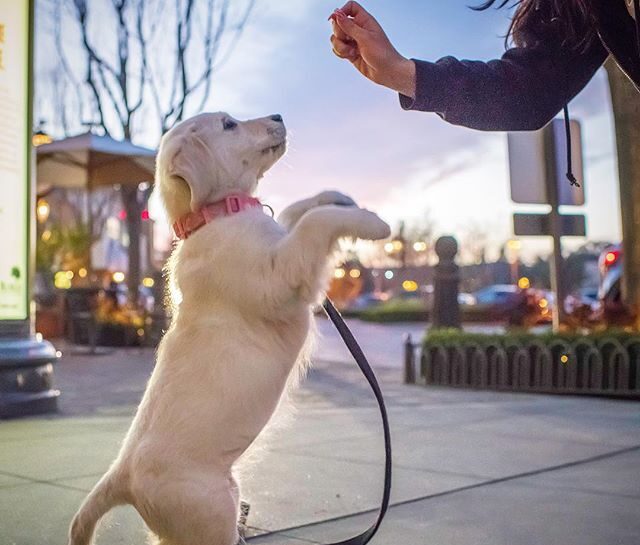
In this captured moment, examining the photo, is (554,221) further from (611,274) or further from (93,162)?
(93,162)

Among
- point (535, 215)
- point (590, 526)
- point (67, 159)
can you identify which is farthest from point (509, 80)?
point (67, 159)

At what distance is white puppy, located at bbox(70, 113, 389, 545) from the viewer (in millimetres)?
2139

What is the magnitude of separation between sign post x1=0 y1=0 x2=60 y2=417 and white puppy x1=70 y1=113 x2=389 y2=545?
14.4 feet

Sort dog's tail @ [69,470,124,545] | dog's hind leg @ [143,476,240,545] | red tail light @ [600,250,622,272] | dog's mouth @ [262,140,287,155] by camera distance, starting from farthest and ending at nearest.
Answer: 1. red tail light @ [600,250,622,272]
2. dog's mouth @ [262,140,287,155]
3. dog's tail @ [69,470,124,545]
4. dog's hind leg @ [143,476,240,545]

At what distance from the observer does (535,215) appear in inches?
386

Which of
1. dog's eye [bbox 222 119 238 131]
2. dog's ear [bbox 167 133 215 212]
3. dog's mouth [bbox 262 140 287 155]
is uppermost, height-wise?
dog's eye [bbox 222 119 238 131]

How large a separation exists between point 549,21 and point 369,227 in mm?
857

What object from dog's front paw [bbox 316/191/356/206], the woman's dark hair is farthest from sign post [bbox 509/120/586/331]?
dog's front paw [bbox 316/191/356/206]

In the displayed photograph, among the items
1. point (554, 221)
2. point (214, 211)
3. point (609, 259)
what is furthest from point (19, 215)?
point (609, 259)

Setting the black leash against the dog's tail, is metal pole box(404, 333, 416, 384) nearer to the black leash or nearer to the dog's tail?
the black leash

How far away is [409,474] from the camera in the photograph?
13.9 ft

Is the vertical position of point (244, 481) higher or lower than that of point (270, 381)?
lower

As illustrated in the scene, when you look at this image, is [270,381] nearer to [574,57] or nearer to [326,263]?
[326,263]

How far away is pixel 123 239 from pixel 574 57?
161ft
